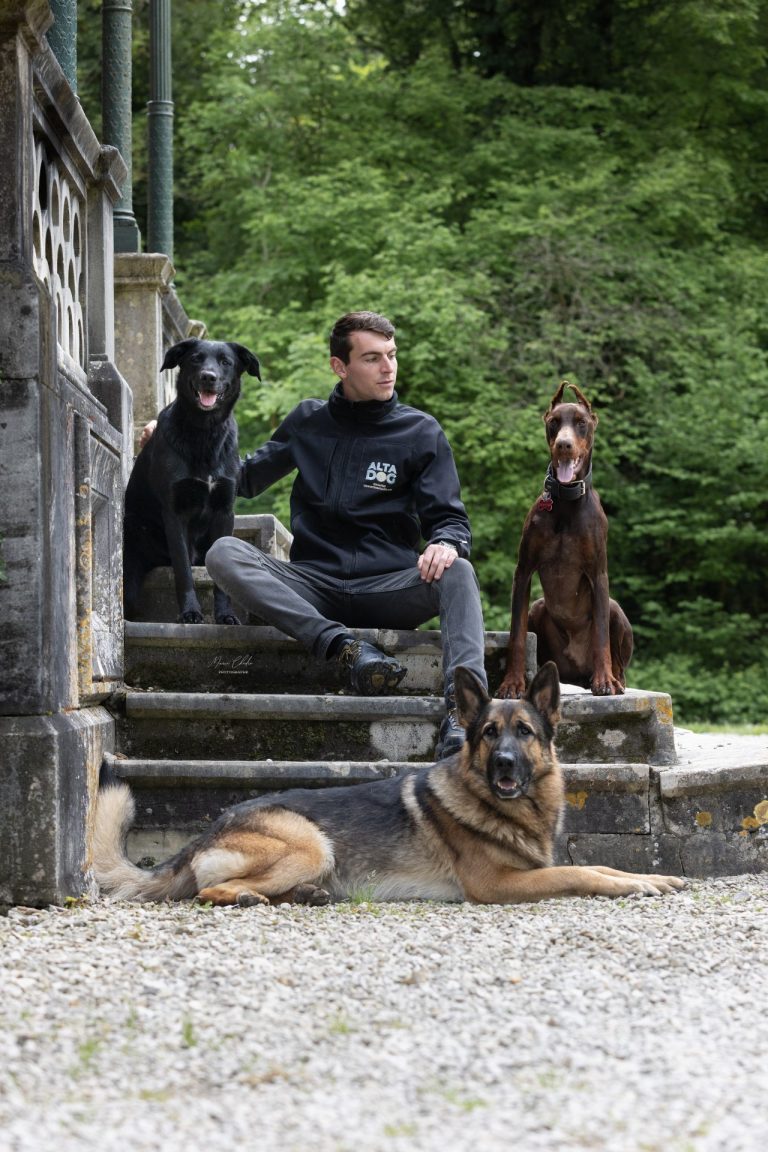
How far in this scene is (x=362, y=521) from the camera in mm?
5598

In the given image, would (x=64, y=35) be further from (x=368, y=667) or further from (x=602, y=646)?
(x=602, y=646)

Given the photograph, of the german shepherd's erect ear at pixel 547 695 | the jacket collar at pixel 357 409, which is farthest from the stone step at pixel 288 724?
the jacket collar at pixel 357 409

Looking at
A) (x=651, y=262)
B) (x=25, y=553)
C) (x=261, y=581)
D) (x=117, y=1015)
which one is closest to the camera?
(x=117, y=1015)

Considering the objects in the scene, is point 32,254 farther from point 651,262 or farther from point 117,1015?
point 651,262

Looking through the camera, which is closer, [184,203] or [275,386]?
[275,386]

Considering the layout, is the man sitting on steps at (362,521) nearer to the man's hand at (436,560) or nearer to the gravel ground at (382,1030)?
the man's hand at (436,560)

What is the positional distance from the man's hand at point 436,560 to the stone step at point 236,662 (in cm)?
36

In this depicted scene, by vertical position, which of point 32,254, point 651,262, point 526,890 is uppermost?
point 651,262

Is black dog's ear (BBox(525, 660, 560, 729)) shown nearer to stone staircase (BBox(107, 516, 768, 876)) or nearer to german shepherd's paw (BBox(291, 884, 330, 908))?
stone staircase (BBox(107, 516, 768, 876))

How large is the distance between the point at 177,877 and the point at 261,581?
134 centimetres

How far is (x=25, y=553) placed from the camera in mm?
4055

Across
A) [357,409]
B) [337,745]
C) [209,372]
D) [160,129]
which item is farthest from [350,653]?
[160,129]

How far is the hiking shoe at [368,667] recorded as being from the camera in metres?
4.93

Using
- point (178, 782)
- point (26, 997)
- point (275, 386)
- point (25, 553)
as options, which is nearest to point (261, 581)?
point (178, 782)
